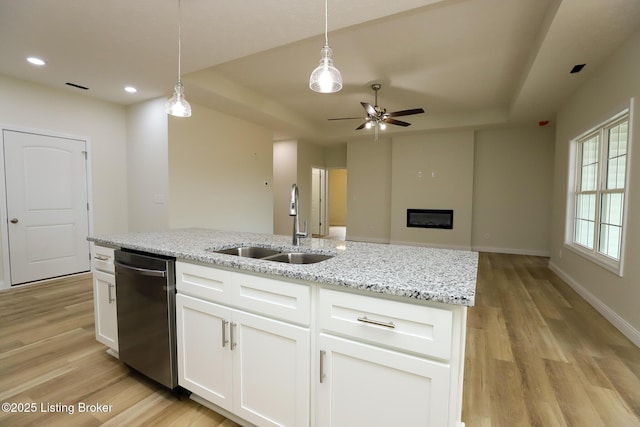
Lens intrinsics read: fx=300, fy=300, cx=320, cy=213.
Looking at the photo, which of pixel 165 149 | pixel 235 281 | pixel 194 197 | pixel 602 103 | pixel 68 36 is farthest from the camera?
pixel 194 197

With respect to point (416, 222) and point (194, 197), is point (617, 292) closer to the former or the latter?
point (416, 222)

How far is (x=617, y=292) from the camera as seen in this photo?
2820mm

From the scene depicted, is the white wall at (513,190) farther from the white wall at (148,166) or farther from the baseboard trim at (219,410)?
the baseboard trim at (219,410)

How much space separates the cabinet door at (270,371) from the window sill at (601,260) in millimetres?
3225

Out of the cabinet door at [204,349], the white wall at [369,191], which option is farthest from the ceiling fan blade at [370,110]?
the cabinet door at [204,349]

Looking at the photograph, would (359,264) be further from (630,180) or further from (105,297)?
(630,180)

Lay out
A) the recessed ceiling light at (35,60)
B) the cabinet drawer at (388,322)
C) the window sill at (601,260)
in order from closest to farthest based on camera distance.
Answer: the cabinet drawer at (388,322) → the window sill at (601,260) → the recessed ceiling light at (35,60)

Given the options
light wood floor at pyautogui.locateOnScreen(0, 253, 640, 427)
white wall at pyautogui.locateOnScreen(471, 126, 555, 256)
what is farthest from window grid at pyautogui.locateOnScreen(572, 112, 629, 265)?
white wall at pyautogui.locateOnScreen(471, 126, 555, 256)

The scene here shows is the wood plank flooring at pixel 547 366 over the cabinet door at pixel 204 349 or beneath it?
beneath

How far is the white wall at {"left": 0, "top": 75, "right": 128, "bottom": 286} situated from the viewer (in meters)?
3.71

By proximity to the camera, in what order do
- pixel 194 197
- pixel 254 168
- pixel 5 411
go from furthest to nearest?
pixel 254 168 < pixel 194 197 < pixel 5 411

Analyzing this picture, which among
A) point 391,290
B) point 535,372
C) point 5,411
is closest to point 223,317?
point 391,290

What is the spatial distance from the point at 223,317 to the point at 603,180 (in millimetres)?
4206

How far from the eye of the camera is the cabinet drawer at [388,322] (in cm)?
103
